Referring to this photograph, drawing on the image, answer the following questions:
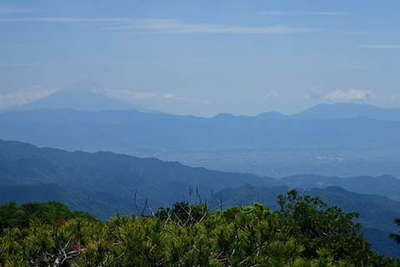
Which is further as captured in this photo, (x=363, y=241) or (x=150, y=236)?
(x=363, y=241)

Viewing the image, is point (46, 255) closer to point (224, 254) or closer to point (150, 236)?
point (150, 236)

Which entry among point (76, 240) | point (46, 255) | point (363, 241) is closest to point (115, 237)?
point (76, 240)

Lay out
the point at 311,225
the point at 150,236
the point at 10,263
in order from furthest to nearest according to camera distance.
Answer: the point at 311,225 < the point at 150,236 < the point at 10,263

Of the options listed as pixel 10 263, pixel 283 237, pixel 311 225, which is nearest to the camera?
pixel 10 263

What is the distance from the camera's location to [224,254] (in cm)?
1584

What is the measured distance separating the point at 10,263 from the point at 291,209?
1984cm

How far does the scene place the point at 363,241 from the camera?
28.3 m

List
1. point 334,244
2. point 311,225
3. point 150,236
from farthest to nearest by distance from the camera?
point 311,225
point 334,244
point 150,236

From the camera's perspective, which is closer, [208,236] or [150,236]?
[150,236]

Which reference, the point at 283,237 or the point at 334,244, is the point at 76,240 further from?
the point at 334,244

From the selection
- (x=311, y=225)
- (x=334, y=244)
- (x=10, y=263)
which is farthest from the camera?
(x=311, y=225)

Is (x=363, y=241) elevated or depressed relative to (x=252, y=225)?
depressed

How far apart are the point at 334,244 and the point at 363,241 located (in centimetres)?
202

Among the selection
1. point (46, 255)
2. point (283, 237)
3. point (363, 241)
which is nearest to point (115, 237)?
point (46, 255)
